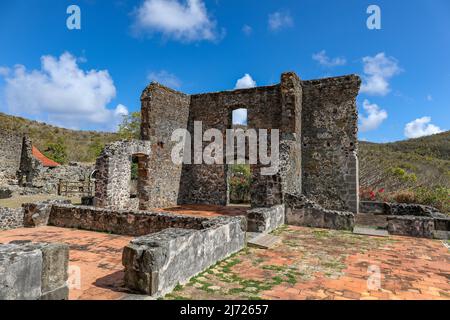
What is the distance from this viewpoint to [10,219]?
357 inches

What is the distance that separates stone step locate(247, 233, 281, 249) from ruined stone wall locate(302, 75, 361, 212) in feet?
19.6

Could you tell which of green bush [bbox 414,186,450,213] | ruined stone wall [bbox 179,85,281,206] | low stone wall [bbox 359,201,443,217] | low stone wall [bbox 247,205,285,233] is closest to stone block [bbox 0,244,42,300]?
low stone wall [bbox 247,205,285,233]

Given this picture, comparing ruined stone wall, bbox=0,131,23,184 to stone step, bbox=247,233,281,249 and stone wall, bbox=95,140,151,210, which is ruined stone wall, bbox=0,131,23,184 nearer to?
stone wall, bbox=95,140,151,210

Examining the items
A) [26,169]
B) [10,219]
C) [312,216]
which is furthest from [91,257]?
[26,169]

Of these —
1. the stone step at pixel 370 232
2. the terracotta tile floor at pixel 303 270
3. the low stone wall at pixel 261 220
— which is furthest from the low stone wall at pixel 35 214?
the stone step at pixel 370 232

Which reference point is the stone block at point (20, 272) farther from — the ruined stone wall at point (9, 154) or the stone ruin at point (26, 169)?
the ruined stone wall at point (9, 154)

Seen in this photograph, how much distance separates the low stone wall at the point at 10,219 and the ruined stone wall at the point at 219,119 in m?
6.94

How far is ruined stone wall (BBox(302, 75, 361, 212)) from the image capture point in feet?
41.2

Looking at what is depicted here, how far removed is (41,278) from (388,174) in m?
18.7

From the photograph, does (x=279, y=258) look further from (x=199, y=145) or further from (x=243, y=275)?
(x=199, y=145)

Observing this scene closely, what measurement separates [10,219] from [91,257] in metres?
4.97

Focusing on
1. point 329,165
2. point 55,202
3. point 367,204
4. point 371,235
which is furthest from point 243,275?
point 367,204

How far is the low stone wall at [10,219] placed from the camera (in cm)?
894

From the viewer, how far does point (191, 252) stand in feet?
15.3
